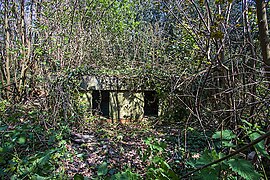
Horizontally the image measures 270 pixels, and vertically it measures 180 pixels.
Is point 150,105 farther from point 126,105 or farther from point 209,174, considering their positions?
→ point 209,174

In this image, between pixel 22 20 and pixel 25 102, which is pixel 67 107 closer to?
pixel 25 102

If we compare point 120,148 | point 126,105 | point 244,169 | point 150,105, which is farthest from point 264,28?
point 150,105

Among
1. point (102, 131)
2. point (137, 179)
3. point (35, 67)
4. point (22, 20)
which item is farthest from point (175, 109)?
point (22, 20)

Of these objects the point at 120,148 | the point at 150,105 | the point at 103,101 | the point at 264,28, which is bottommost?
the point at 120,148

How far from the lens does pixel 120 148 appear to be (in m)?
3.02

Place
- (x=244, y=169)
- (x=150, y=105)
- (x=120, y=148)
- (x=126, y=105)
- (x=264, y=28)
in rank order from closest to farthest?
(x=244, y=169), (x=264, y=28), (x=120, y=148), (x=126, y=105), (x=150, y=105)

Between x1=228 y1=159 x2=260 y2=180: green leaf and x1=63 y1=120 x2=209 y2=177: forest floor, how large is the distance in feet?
2.57

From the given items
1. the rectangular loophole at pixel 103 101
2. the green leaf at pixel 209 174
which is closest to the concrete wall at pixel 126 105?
the rectangular loophole at pixel 103 101

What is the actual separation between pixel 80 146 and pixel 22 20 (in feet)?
10.2

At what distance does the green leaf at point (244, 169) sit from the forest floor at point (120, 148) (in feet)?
2.57

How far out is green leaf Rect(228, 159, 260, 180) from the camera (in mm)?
1239

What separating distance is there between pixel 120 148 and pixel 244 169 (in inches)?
77.4

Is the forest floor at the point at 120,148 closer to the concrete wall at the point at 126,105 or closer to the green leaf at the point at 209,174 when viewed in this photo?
the concrete wall at the point at 126,105

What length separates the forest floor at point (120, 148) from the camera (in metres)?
2.58
